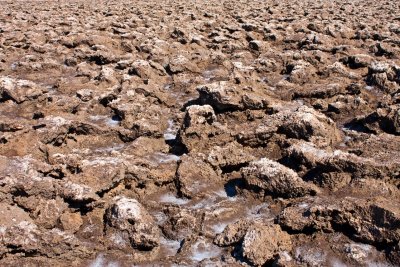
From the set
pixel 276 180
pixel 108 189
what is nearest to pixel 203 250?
pixel 276 180

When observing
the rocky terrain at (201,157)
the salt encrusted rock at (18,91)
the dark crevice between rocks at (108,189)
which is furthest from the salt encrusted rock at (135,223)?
the salt encrusted rock at (18,91)

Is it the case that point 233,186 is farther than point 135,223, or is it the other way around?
point 233,186

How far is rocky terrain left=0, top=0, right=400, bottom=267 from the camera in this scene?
3.76 m

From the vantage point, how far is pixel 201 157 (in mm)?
5066

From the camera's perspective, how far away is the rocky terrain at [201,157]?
3.76 meters

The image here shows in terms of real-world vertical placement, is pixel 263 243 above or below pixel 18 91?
above

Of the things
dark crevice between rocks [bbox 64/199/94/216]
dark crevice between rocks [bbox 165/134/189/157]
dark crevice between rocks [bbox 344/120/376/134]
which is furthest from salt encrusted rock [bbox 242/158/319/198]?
dark crevice between rocks [bbox 344/120/376/134]

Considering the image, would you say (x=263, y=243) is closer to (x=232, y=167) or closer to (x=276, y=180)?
(x=276, y=180)

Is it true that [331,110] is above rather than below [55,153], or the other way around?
above

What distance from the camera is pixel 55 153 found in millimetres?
5305

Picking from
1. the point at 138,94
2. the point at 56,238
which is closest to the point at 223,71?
the point at 138,94

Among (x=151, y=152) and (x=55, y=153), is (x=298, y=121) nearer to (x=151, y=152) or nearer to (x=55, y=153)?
(x=151, y=152)

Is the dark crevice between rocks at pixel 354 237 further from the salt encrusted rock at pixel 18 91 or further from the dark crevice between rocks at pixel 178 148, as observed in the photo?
the salt encrusted rock at pixel 18 91

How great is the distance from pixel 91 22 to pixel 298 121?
9389 mm
